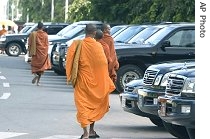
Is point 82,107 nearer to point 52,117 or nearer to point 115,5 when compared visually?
point 52,117

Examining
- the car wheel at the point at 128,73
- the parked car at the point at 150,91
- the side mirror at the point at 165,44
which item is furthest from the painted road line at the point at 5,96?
the parked car at the point at 150,91

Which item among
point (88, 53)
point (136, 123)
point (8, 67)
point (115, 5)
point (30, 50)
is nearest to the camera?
point (88, 53)

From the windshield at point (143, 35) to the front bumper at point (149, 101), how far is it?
7.02 m

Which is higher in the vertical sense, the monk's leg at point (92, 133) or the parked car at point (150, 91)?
the parked car at point (150, 91)

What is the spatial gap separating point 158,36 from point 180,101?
8.60 metres

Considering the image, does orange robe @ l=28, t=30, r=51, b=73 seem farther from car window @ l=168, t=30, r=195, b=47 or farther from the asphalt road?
car window @ l=168, t=30, r=195, b=47

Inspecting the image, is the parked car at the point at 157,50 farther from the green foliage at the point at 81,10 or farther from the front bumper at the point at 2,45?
the green foliage at the point at 81,10

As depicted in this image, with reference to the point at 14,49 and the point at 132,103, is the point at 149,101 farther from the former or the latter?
the point at 14,49

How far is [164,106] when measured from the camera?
31.2 ft

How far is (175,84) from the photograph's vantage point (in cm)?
946

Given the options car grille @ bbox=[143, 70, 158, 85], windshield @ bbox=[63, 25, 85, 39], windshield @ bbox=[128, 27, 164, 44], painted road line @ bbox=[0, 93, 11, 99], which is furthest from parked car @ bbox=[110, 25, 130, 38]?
car grille @ bbox=[143, 70, 158, 85]

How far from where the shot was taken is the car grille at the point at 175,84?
9320 millimetres
